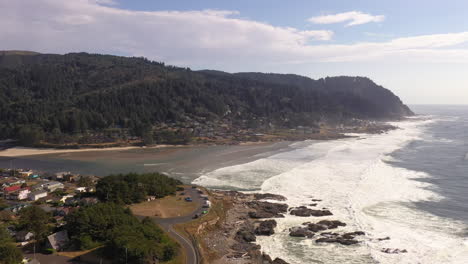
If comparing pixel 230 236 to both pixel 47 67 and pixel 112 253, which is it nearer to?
pixel 112 253

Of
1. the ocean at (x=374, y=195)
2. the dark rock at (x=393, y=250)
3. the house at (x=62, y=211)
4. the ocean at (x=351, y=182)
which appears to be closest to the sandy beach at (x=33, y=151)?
the ocean at (x=351, y=182)

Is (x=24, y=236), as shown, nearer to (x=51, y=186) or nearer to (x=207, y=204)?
(x=207, y=204)

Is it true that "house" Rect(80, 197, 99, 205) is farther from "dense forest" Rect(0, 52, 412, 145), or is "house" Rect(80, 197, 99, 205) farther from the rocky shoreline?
"dense forest" Rect(0, 52, 412, 145)

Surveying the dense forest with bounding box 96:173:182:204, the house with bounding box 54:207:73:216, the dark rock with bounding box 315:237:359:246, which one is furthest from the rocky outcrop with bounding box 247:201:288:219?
the house with bounding box 54:207:73:216

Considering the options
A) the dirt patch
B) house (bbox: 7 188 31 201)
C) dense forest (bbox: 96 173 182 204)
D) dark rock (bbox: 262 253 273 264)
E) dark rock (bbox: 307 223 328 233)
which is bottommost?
dark rock (bbox: 262 253 273 264)

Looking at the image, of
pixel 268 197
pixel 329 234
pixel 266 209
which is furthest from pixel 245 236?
pixel 268 197

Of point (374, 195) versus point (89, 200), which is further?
point (374, 195)

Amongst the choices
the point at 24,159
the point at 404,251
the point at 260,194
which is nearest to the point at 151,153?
the point at 24,159
